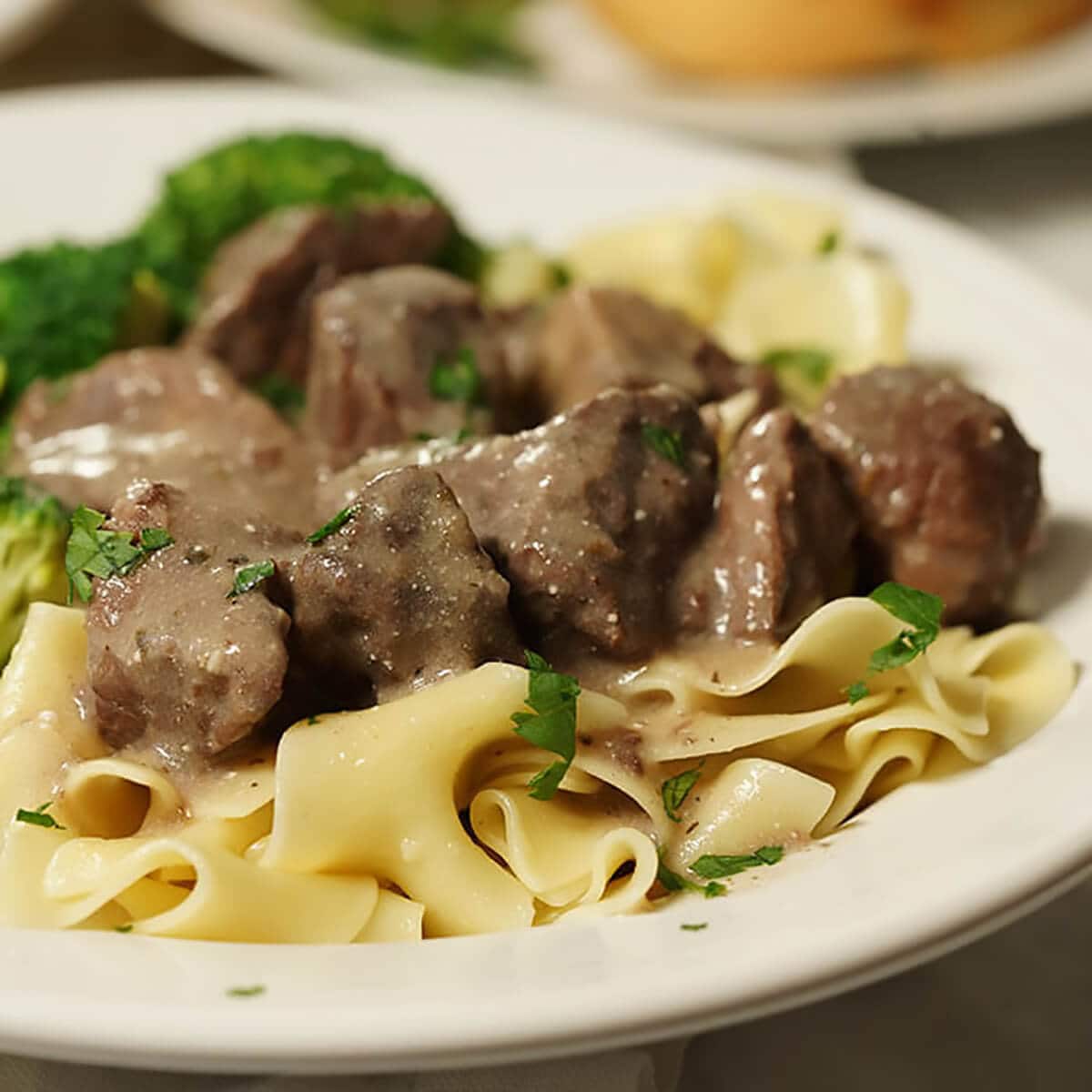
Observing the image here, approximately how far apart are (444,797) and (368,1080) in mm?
598

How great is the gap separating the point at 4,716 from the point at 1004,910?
2.07m

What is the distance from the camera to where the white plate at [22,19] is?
6.90 meters

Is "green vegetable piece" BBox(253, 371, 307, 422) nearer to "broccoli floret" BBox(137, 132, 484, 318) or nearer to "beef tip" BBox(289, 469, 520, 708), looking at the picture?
"broccoli floret" BBox(137, 132, 484, 318)

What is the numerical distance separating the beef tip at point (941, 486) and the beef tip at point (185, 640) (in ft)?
4.66

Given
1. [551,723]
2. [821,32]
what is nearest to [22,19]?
[821,32]

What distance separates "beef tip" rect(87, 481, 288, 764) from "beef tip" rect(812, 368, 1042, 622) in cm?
142

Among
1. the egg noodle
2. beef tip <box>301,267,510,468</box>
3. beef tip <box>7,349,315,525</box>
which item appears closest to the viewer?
the egg noodle

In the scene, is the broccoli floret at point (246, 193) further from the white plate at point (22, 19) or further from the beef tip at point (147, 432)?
the white plate at point (22, 19)

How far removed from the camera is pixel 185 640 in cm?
326

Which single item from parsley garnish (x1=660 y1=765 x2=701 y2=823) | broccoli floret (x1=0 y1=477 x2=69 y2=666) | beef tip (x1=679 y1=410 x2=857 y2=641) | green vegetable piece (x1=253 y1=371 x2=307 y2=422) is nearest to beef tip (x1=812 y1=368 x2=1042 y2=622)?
beef tip (x1=679 y1=410 x2=857 y2=641)

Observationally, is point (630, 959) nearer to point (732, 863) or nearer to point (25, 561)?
point (732, 863)

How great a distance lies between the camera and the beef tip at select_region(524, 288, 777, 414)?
14.9 feet

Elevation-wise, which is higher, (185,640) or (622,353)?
(622,353)

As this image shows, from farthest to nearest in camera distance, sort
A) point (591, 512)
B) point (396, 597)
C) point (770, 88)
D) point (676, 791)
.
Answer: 1. point (770, 88)
2. point (591, 512)
3. point (676, 791)
4. point (396, 597)
